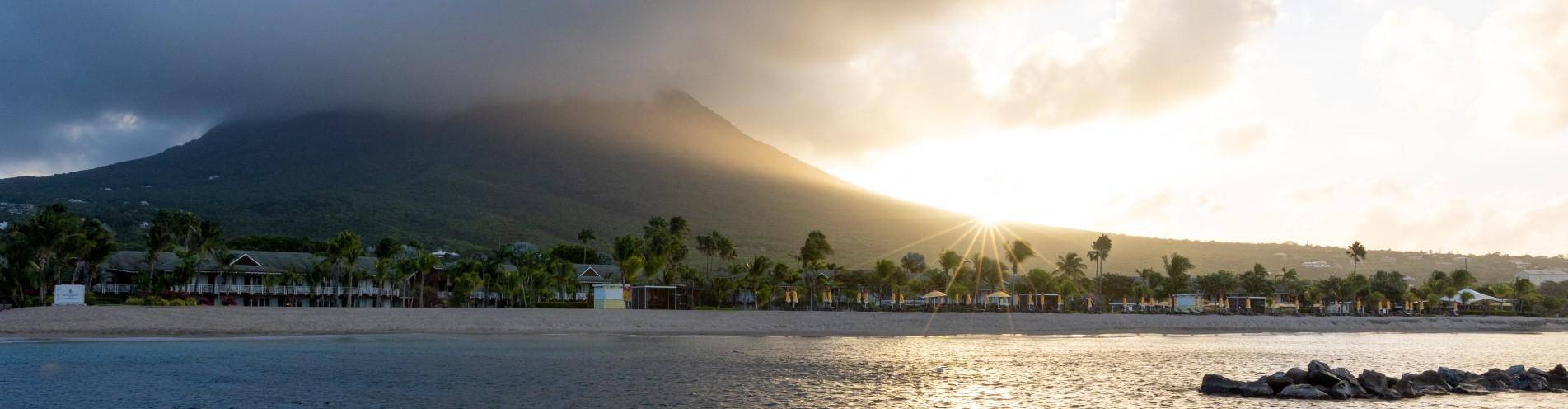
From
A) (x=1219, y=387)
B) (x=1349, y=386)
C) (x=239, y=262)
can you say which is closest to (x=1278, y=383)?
(x=1219, y=387)

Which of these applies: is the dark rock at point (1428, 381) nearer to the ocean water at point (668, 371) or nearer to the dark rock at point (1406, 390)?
the dark rock at point (1406, 390)

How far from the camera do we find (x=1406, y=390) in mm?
22922

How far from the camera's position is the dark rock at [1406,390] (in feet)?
74.7

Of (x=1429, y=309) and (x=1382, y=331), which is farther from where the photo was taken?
(x=1429, y=309)

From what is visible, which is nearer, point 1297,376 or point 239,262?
point 1297,376

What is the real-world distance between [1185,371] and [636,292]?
55.2 m

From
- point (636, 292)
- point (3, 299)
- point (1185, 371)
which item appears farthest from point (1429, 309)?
point (3, 299)

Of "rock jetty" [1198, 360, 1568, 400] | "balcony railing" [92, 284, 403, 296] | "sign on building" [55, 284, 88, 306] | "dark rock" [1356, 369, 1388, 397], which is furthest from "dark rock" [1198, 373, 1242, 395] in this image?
"balcony railing" [92, 284, 403, 296]

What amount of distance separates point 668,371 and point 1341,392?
16.5 metres

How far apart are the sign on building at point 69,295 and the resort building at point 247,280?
17.6 metres

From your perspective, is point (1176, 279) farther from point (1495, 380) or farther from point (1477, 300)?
point (1495, 380)

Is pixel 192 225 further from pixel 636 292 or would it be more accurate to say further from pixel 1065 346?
pixel 1065 346

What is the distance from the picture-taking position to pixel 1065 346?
43844 millimetres

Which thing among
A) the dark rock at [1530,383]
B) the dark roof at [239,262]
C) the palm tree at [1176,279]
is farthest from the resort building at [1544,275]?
the dark roof at [239,262]
